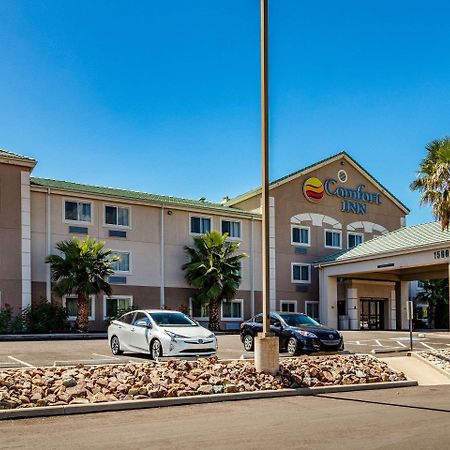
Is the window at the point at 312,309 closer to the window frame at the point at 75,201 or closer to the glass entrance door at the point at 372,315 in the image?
the glass entrance door at the point at 372,315

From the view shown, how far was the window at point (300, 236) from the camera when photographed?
4323 centimetres

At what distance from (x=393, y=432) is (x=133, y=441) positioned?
3.71 meters

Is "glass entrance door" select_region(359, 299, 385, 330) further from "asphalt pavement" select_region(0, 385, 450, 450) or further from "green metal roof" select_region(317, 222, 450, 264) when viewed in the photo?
"asphalt pavement" select_region(0, 385, 450, 450)

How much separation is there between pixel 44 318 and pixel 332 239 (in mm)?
23186

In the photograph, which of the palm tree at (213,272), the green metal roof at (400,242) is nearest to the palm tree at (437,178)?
the green metal roof at (400,242)

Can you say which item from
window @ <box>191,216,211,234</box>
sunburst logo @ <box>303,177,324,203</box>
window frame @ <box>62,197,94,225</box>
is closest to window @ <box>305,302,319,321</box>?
sunburst logo @ <box>303,177,324,203</box>

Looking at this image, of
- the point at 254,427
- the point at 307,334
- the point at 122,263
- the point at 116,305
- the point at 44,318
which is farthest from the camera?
the point at 122,263

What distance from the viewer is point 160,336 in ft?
53.5

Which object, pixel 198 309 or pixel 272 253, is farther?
pixel 272 253

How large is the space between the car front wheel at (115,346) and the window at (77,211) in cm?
→ 1638

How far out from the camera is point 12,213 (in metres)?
31.5

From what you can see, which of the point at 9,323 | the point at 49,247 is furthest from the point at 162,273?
the point at 9,323

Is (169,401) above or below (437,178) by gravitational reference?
below

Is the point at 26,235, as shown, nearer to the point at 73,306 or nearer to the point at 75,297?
the point at 75,297
